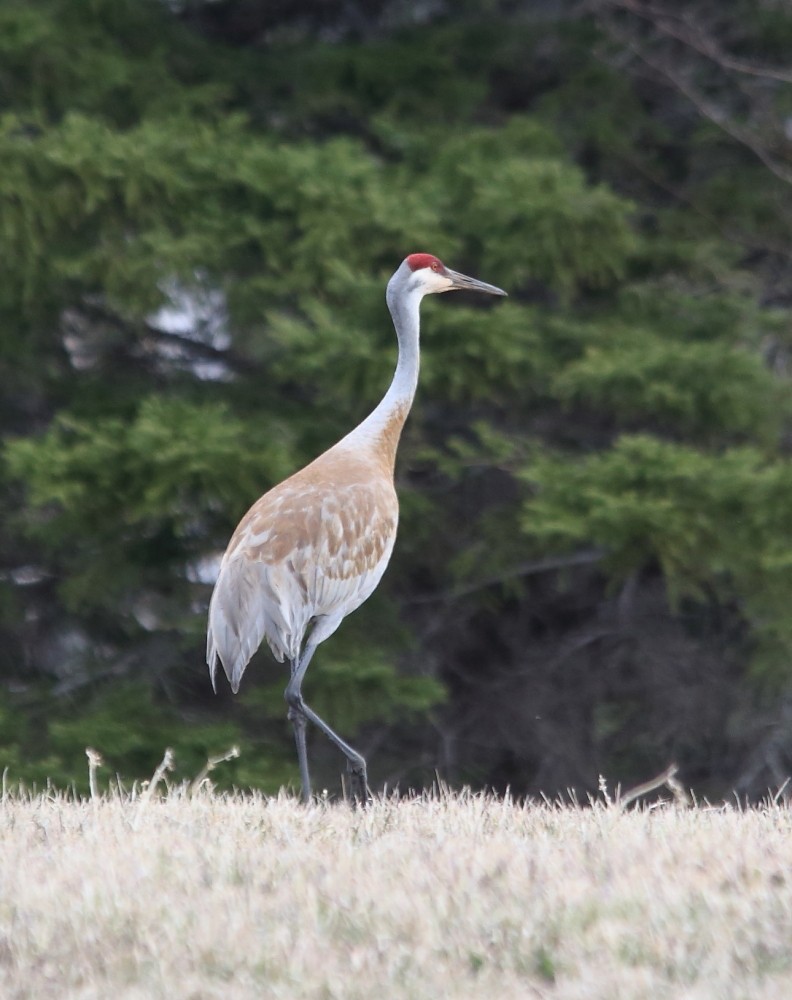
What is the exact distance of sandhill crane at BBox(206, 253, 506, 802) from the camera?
6.72m

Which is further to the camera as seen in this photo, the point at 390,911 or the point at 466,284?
the point at 466,284

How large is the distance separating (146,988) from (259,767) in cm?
568

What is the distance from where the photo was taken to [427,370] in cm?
943

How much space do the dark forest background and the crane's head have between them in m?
1.13

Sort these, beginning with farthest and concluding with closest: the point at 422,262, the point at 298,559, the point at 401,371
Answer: the point at 422,262, the point at 401,371, the point at 298,559

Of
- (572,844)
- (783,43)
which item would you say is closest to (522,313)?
(783,43)

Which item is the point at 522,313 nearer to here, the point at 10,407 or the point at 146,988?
the point at 10,407

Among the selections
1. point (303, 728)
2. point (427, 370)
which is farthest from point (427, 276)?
point (303, 728)

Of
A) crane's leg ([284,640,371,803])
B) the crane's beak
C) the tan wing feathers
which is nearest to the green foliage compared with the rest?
the crane's beak

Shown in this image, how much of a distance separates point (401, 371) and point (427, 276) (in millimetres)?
551

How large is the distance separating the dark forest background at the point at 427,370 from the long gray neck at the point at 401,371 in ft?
4.43

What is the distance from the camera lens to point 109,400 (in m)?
10.0

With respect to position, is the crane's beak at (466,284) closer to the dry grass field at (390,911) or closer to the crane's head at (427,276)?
the crane's head at (427,276)

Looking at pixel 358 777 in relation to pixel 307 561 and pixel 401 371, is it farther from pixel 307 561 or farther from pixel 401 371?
pixel 401 371
